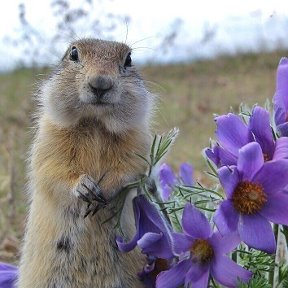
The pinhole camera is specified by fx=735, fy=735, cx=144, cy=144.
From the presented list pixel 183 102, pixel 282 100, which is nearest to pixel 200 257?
pixel 282 100

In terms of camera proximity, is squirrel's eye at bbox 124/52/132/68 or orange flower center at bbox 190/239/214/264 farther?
squirrel's eye at bbox 124/52/132/68

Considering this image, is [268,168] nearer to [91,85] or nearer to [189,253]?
[189,253]

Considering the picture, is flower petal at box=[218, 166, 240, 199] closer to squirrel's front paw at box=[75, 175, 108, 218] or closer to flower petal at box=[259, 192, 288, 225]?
flower petal at box=[259, 192, 288, 225]

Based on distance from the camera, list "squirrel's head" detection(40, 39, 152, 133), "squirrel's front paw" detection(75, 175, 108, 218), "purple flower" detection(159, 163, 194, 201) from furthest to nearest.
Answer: "purple flower" detection(159, 163, 194, 201)
"squirrel's head" detection(40, 39, 152, 133)
"squirrel's front paw" detection(75, 175, 108, 218)

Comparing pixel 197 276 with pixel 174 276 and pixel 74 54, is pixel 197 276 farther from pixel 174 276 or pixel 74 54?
pixel 74 54

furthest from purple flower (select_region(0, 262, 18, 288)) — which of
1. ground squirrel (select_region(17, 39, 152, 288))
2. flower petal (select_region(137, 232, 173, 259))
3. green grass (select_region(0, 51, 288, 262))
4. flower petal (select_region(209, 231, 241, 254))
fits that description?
green grass (select_region(0, 51, 288, 262))
